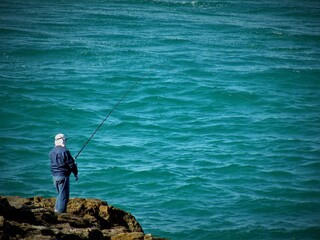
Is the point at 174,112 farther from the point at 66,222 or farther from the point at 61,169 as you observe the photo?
the point at 66,222

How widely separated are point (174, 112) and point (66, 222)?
18913mm

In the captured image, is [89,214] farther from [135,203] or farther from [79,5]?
[79,5]

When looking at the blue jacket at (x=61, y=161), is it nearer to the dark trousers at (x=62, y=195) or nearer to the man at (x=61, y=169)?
the man at (x=61, y=169)

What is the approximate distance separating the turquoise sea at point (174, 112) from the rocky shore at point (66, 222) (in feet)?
15.8

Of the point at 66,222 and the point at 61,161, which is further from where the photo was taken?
the point at 61,161

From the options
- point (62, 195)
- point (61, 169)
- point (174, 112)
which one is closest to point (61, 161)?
point (61, 169)

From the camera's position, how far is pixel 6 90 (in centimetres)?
2806

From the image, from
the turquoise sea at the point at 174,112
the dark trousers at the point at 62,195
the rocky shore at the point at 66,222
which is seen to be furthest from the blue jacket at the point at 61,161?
the turquoise sea at the point at 174,112

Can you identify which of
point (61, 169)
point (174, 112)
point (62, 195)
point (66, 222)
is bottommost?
point (66, 222)

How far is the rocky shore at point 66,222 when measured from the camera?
7.20 m

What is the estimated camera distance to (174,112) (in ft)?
88.7

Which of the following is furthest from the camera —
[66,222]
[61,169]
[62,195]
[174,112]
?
[174,112]

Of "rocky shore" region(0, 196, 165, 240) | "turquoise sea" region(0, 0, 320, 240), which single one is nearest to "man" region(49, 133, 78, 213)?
"rocky shore" region(0, 196, 165, 240)

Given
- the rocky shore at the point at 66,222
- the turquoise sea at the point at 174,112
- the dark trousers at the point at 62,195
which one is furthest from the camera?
the turquoise sea at the point at 174,112
